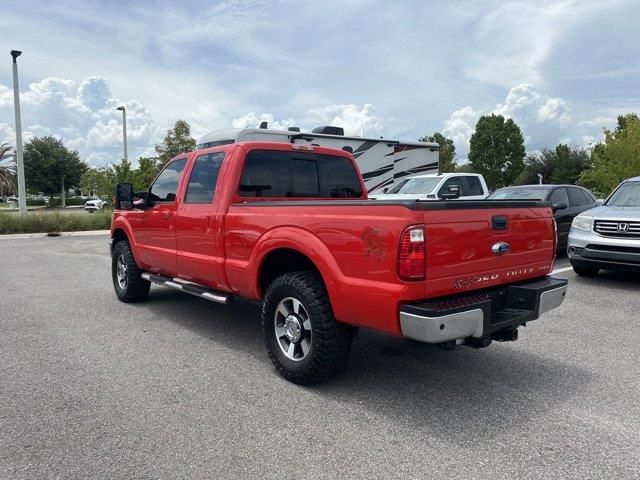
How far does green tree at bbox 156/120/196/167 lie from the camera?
38.0m

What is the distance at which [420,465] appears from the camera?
2.83m

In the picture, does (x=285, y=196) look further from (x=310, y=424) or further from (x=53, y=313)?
(x=53, y=313)

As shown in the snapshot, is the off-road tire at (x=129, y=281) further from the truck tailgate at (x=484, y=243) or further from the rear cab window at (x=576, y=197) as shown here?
the rear cab window at (x=576, y=197)

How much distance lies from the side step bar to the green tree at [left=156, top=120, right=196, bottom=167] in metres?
33.5

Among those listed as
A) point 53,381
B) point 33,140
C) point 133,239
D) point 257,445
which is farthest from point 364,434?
point 33,140

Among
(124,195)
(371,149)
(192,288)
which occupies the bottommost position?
(192,288)

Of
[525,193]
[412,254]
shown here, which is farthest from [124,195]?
[525,193]

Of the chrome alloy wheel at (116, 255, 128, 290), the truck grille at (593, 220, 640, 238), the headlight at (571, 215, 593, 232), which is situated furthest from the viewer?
the headlight at (571, 215, 593, 232)

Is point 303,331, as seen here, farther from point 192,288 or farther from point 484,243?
point 192,288

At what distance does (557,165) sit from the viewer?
6397 centimetres

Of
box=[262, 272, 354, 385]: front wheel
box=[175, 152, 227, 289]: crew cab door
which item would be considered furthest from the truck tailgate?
box=[175, 152, 227, 289]: crew cab door

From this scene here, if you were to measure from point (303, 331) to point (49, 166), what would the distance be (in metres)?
52.1

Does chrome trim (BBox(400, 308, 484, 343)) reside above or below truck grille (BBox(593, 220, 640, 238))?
below

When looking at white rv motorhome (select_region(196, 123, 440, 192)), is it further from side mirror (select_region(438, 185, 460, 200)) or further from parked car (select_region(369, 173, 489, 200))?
side mirror (select_region(438, 185, 460, 200))
